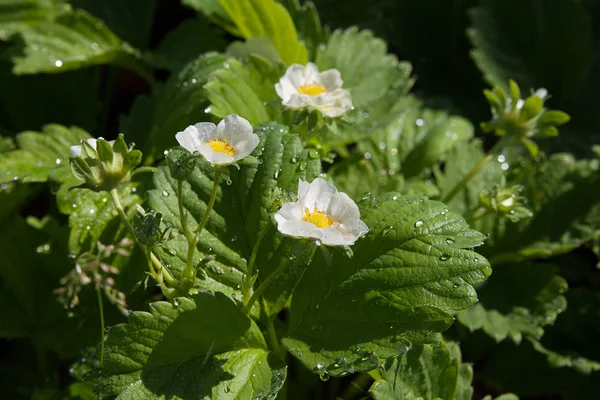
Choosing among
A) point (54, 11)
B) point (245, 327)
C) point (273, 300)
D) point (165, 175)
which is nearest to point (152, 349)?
point (245, 327)

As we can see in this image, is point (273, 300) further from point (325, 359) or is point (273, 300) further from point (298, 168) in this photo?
point (298, 168)

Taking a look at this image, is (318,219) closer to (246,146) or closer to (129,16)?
(246,146)

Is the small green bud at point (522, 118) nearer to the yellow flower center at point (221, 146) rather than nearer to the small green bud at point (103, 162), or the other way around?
the yellow flower center at point (221, 146)

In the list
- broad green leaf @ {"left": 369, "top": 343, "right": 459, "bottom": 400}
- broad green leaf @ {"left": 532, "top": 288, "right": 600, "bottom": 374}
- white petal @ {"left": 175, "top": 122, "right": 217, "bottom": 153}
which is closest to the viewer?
white petal @ {"left": 175, "top": 122, "right": 217, "bottom": 153}

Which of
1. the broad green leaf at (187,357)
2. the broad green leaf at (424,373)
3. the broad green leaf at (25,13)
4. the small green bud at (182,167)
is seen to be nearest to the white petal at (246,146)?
the small green bud at (182,167)

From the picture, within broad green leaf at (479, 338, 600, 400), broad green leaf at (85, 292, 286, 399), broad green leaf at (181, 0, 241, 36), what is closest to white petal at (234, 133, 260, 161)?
broad green leaf at (85, 292, 286, 399)

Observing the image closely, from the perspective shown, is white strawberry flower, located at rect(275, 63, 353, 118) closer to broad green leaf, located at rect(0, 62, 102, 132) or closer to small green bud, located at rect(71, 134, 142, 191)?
small green bud, located at rect(71, 134, 142, 191)

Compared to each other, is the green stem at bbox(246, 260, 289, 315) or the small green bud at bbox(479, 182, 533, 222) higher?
the small green bud at bbox(479, 182, 533, 222)
